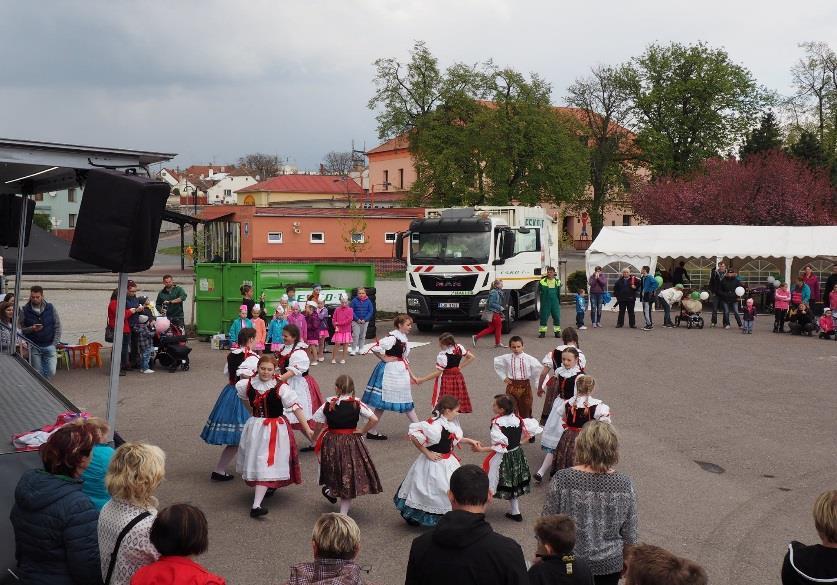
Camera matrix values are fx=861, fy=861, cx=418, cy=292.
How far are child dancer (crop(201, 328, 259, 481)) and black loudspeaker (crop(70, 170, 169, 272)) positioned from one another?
304cm

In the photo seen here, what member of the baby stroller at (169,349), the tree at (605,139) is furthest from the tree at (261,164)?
the baby stroller at (169,349)

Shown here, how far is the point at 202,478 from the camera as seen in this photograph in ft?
31.7

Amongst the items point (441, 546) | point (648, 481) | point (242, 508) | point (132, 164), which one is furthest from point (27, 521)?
point (648, 481)

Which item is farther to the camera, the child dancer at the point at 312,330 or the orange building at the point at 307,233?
the orange building at the point at 307,233

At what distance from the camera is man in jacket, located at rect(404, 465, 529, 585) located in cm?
394

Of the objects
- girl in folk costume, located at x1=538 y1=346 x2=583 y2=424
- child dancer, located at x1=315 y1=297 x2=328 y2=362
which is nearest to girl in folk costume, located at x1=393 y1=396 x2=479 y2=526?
girl in folk costume, located at x1=538 y1=346 x2=583 y2=424

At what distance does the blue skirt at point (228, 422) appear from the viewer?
9438mm

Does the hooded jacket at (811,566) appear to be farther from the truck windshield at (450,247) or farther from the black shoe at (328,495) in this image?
the truck windshield at (450,247)

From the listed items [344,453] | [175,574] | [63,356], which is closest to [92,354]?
[63,356]

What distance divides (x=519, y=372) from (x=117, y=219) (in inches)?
229

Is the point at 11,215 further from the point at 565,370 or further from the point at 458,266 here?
the point at 458,266

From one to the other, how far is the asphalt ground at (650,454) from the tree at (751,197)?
23389 mm

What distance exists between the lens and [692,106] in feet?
188

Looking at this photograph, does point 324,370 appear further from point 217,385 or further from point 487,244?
point 487,244
